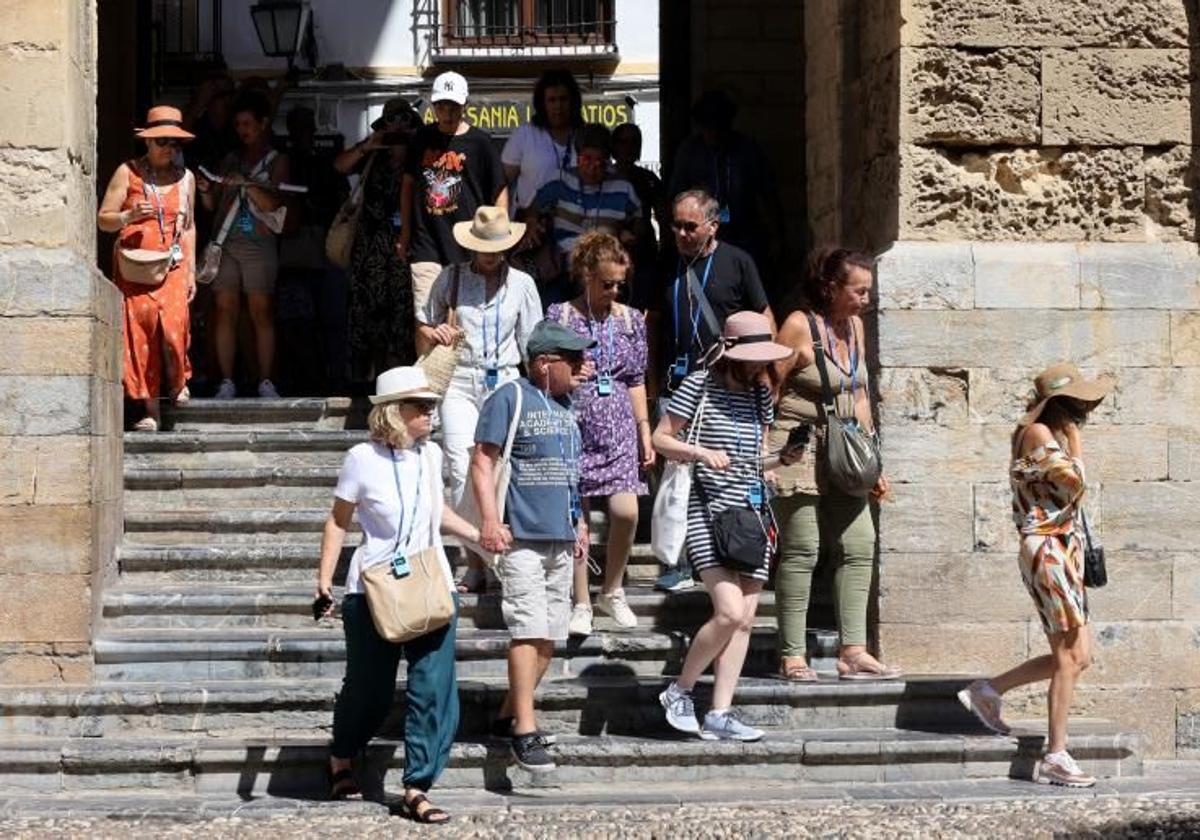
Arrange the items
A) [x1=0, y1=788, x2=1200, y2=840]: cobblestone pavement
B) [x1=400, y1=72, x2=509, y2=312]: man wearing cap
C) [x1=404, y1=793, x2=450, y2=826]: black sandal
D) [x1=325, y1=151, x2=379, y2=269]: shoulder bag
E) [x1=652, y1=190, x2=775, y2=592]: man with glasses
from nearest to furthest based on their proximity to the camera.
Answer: [x1=0, y1=788, x2=1200, y2=840]: cobblestone pavement
[x1=404, y1=793, x2=450, y2=826]: black sandal
[x1=652, y1=190, x2=775, y2=592]: man with glasses
[x1=400, y1=72, x2=509, y2=312]: man wearing cap
[x1=325, y1=151, x2=379, y2=269]: shoulder bag

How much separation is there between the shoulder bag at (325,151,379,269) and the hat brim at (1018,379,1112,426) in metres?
4.83

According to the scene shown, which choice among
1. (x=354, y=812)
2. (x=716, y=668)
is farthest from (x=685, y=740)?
(x=354, y=812)

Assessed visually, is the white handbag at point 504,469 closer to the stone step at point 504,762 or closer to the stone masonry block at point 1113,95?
the stone step at point 504,762

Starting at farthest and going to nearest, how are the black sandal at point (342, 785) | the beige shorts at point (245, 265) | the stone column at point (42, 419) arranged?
the beige shorts at point (245, 265) → the stone column at point (42, 419) → the black sandal at point (342, 785)

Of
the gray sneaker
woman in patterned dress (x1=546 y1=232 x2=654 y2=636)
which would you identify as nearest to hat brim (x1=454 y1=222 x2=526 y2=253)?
woman in patterned dress (x1=546 y1=232 x2=654 y2=636)

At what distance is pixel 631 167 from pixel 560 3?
1436 cm

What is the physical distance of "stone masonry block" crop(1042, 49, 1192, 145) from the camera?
1105 centimetres

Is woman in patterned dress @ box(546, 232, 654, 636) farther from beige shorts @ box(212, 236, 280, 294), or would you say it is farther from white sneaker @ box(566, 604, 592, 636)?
beige shorts @ box(212, 236, 280, 294)

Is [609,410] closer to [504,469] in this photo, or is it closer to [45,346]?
[504,469]

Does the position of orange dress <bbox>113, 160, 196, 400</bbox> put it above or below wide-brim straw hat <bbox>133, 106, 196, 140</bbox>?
below

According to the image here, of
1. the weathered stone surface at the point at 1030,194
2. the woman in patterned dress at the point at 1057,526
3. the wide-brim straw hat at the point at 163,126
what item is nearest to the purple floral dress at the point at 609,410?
the weathered stone surface at the point at 1030,194

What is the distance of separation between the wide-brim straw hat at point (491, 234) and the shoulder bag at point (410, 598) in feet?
7.25

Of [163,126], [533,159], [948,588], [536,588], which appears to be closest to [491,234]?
[533,159]

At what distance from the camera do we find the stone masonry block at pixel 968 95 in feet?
36.1
